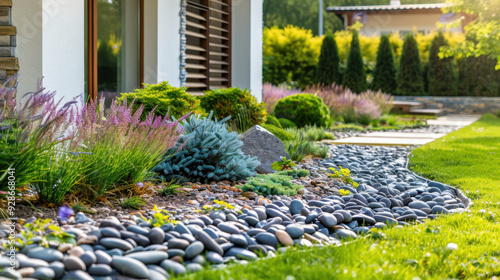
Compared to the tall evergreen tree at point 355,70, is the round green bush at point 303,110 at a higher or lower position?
lower

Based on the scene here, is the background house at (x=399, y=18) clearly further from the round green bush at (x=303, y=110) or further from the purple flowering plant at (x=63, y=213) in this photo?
the purple flowering plant at (x=63, y=213)

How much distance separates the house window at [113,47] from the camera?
20.7 ft

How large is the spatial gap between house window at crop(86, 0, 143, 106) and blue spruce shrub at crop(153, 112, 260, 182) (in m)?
A: 2.03

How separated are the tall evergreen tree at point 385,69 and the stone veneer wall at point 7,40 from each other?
53.2ft

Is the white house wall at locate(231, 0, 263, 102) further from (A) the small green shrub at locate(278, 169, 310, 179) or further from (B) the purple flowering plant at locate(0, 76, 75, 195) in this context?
(B) the purple flowering plant at locate(0, 76, 75, 195)

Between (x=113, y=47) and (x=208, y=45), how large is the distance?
2.16 m

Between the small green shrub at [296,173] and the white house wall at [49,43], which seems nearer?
the white house wall at [49,43]

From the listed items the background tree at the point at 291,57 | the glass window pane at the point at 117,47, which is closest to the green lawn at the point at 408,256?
the glass window pane at the point at 117,47

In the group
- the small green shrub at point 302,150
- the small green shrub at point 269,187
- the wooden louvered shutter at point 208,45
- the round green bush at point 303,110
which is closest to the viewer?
the small green shrub at point 269,187

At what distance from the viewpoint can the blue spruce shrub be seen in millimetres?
4613

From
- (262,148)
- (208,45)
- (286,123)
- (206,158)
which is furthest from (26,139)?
(286,123)

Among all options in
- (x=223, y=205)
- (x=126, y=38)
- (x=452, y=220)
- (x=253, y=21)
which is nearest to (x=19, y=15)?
(x=126, y=38)

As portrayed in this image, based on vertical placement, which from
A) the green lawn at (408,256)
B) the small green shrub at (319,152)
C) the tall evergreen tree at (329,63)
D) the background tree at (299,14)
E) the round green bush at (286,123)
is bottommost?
the green lawn at (408,256)

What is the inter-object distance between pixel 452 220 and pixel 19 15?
13.4ft
